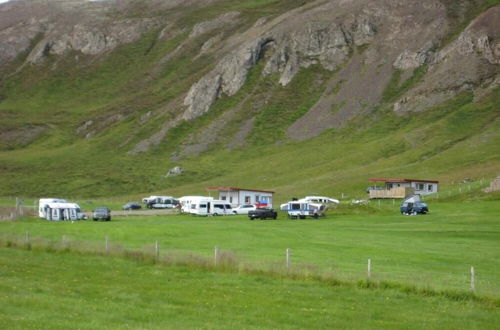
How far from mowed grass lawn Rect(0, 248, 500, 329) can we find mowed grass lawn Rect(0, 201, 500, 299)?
7.73 ft

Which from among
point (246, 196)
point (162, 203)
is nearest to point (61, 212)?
point (246, 196)

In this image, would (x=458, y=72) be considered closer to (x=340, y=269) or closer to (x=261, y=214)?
(x=261, y=214)

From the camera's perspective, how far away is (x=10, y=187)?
524ft

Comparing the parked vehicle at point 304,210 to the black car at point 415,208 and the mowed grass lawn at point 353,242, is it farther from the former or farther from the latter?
the black car at point 415,208

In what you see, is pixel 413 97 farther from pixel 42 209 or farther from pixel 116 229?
pixel 116 229

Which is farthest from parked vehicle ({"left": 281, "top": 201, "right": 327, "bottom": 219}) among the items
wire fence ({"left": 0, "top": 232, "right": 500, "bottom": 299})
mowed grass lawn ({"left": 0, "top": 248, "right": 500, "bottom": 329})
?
mowed grass lawn ({"left": 0, "top": 248, "right": 500, "bottom": 329})

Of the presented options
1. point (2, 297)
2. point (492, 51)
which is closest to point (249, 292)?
point (2, 297)

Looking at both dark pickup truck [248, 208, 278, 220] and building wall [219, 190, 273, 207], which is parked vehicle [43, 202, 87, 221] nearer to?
dark pickup truck [248, 208, 278, 220]

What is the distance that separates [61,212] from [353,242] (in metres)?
39.8

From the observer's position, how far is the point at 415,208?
3066 inches

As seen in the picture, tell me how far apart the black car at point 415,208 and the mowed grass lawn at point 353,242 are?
1.02 metres

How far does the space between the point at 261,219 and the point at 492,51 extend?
132 metres

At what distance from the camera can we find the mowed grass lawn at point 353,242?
121 ft

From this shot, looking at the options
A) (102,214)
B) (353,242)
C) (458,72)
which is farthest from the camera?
(458,72)
